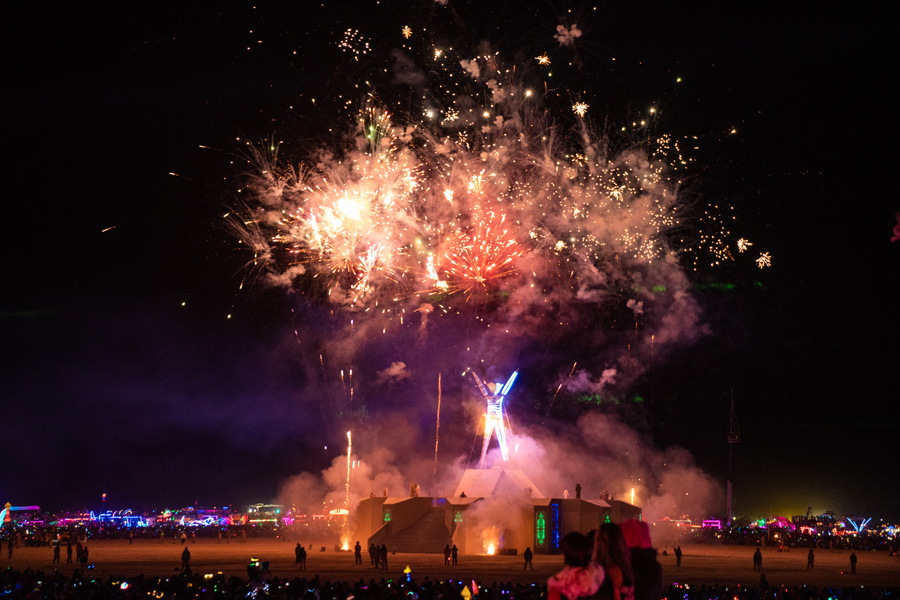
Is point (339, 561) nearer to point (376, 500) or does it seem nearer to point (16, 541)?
point (376, 500)

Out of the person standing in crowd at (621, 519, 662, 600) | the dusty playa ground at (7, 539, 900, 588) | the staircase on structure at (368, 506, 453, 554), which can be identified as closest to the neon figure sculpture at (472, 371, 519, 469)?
the staircase on structure at (368, 506, 453, 554)

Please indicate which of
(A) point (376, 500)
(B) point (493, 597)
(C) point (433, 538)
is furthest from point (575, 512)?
(B) point (493, 597)

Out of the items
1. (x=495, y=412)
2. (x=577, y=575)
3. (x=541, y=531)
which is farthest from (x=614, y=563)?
(x=495, y=412)

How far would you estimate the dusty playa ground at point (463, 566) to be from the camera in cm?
2534

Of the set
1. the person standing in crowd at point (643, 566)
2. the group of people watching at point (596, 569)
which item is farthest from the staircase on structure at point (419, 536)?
the group of people watching at point (596, 569)

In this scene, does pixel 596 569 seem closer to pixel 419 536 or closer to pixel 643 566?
pixel 643 566

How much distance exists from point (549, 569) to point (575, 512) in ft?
36.7

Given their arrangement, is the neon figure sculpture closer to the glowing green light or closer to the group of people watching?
the glowing green light

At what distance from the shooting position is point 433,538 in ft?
135

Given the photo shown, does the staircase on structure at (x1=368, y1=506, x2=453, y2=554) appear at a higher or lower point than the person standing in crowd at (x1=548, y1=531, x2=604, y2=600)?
lower

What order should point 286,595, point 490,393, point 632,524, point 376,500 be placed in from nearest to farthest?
point 632,524, point 286,595, point 376,500, point 490,393

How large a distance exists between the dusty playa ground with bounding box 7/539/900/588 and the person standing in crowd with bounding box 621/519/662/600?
19013 millimetres

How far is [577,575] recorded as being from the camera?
192 inches

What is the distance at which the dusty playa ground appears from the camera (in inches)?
998
